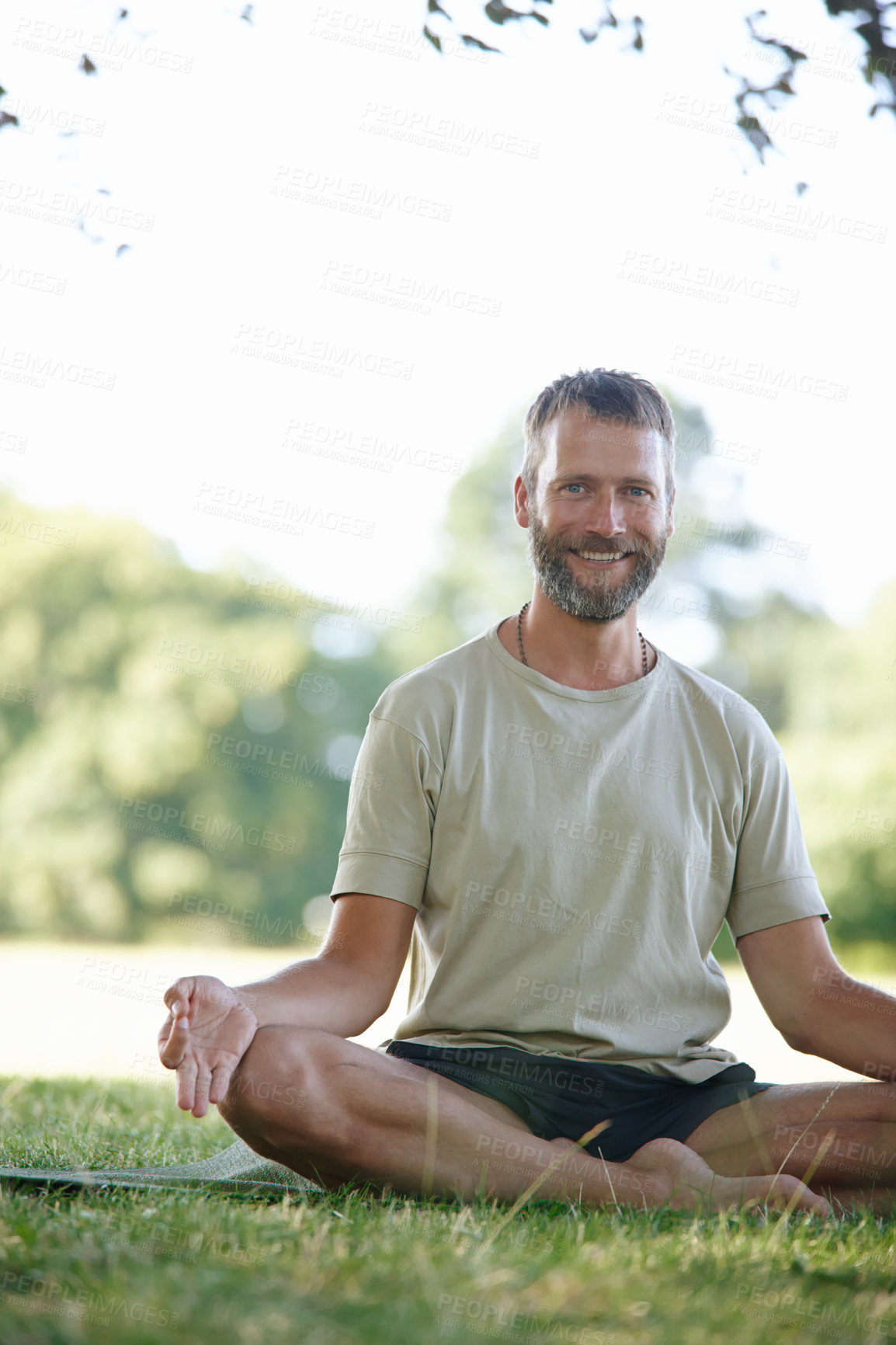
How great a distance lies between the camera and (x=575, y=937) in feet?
9.29

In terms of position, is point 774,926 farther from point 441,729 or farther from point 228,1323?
point 228,1323

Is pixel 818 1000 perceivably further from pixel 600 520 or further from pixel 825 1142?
pixel 600 520

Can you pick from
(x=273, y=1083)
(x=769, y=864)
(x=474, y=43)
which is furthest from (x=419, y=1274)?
(x=474, y=43)

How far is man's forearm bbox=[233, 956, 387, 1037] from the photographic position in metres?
2.53

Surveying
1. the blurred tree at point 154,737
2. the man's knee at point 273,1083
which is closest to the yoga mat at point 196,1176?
the man's knee at point 273,1083

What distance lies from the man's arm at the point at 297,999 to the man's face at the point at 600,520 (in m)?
0.92

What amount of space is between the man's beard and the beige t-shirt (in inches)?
7.8

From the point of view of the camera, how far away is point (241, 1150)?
9.58 feet

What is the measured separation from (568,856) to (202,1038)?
0.98m

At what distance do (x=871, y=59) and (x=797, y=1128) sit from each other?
2650 mm

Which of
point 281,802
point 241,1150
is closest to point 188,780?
point 281,802

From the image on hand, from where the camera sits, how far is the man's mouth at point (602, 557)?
3.09 meters

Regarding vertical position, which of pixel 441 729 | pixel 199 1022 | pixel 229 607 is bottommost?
pixel 199 1022

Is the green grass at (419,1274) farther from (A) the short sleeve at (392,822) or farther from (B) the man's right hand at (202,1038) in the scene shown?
(A) the short sleeve at (392,822)
